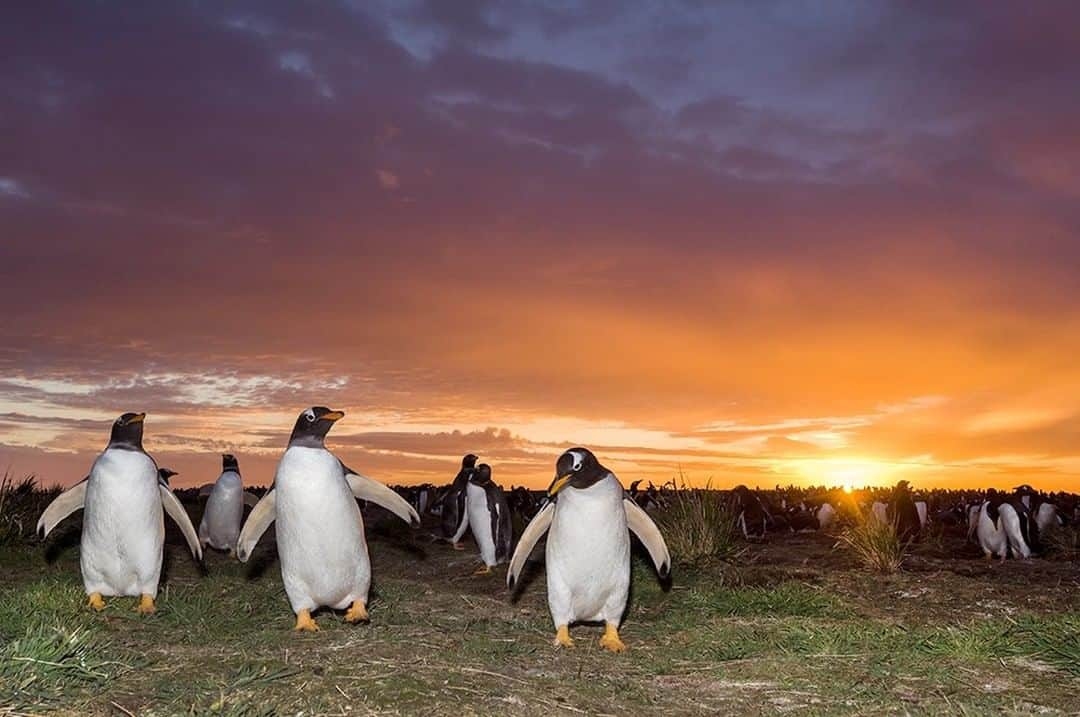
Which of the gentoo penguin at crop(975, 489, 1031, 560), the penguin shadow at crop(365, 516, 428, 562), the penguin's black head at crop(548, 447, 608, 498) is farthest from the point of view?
the penguin shadow at crop(365, 516, 428, 562)

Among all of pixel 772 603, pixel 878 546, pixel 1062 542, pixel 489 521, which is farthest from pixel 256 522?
pixel 1062 542

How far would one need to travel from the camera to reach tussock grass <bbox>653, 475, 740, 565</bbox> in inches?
483

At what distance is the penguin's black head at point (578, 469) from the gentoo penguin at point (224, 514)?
26.7ft

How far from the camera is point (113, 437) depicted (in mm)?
8859

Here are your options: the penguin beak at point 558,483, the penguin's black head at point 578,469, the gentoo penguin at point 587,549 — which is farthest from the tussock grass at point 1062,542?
the penguin beak at point 558,483

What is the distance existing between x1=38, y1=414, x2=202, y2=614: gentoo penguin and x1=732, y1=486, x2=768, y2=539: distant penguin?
12097mm

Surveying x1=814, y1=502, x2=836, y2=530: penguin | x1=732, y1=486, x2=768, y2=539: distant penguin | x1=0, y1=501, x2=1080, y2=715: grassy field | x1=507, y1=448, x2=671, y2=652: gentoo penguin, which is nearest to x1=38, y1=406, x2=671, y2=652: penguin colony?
x1=507, y1=448, x2=671, y2=652: gentoo penguin

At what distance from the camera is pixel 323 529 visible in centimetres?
788

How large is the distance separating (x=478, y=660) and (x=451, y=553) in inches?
381

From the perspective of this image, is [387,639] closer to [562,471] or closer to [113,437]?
[562,471]

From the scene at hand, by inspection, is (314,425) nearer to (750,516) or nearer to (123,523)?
(123,523)

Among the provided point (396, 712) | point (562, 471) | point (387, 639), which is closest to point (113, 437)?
point (387, 639)

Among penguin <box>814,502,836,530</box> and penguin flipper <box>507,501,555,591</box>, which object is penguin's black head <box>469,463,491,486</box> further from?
penguin <box>814,502,836,530</box>

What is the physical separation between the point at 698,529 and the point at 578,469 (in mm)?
5386
